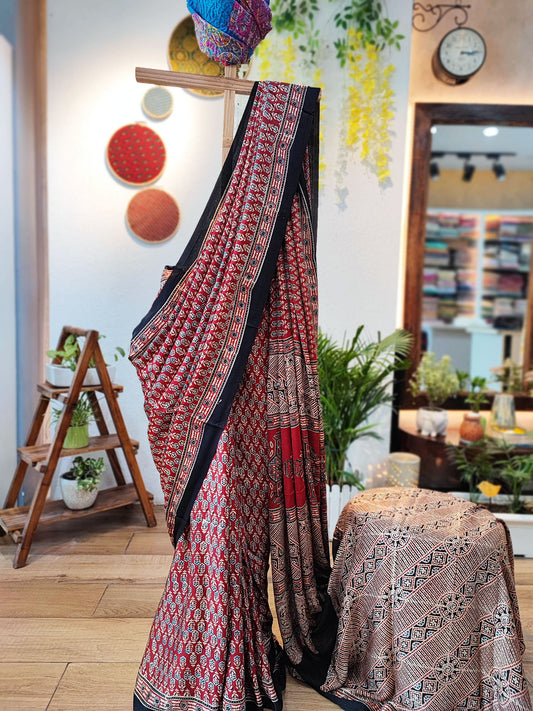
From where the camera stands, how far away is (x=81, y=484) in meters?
2.83

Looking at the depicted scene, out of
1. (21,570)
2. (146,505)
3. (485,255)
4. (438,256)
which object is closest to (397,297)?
(438,256)

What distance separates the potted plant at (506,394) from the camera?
3.33 m

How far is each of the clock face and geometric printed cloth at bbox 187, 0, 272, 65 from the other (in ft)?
5.97

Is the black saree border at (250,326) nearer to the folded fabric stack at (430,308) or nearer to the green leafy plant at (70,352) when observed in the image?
the green leafy plant at (70,352)

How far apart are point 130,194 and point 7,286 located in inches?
30.0

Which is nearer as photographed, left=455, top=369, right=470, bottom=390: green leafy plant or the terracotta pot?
the terracotta pot

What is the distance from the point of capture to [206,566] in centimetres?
174

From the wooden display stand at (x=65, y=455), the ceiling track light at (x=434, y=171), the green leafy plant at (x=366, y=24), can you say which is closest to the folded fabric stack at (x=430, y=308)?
the ceiling track light at (x=434, y=171)

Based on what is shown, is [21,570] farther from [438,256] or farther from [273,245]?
[438,256]

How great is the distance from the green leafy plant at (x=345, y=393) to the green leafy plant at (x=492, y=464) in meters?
0.48

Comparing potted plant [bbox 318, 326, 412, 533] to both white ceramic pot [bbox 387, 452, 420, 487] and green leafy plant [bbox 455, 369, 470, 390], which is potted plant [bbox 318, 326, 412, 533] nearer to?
white ceramic pot [bbox 387, 452, 420, 487]

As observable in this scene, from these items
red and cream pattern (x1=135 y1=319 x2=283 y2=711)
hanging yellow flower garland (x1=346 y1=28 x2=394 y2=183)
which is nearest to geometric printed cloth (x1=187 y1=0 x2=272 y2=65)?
red and cream pattern (x1=135 y1=319 x2=283 y2=711)

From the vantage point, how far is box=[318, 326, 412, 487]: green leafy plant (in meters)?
2.90

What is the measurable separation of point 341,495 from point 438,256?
1466 millimetres
